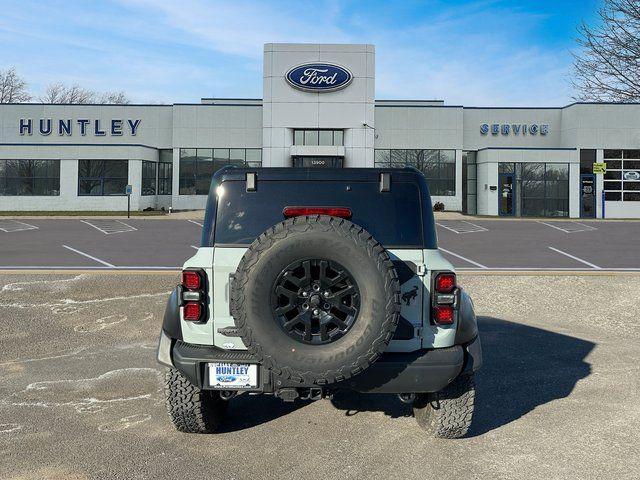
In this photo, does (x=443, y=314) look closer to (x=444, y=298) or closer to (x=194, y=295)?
(x=444, y=298)

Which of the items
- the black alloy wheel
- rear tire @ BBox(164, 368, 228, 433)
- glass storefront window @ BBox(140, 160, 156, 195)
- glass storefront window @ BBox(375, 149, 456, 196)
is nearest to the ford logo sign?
glass storefront window @ BBox(375, 149, 456, 196)

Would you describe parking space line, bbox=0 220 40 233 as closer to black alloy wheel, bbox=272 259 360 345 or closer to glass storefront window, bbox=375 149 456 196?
black alloy wheel, bbox=272 259 360 345

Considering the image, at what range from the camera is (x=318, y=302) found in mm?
3117

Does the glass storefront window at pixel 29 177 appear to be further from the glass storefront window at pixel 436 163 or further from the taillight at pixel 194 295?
the taillight at pixel 194 295

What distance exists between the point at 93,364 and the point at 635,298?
8433 millimetres

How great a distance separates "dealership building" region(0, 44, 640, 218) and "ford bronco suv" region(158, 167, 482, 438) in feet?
101

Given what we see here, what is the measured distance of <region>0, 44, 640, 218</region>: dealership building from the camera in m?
34.2

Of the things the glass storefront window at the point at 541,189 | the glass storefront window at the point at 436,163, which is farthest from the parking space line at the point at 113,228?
the glass storefront window at the point at 541,189

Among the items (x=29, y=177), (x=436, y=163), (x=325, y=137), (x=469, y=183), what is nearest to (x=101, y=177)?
(x=29, y=177)

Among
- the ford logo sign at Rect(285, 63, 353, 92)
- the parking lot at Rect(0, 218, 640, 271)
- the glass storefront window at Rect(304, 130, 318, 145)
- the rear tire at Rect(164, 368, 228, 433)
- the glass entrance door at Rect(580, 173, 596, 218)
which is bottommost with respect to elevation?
the rear tire at Rect(164, 368, 228, 433)

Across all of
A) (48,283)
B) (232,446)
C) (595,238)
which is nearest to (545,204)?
(595,238)

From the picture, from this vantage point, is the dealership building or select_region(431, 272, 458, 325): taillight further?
the dealership building

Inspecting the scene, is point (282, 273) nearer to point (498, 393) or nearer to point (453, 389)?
point (453, 389)

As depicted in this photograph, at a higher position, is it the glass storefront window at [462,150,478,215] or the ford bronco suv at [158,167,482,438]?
the glass storefront window at [462,150,478,215]
